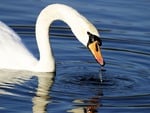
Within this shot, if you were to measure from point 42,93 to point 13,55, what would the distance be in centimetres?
171

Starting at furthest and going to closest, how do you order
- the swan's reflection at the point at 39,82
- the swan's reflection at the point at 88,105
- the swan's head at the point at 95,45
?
the swan's head at the point at 95,45
the swan's reflection at the point at 39,82
the swan's reflection at the point at 88,105

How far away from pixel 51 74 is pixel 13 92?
1.62m

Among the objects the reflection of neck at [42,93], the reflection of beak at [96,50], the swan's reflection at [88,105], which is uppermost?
the reflection of beak at [96,50]

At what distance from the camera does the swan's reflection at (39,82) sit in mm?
11547

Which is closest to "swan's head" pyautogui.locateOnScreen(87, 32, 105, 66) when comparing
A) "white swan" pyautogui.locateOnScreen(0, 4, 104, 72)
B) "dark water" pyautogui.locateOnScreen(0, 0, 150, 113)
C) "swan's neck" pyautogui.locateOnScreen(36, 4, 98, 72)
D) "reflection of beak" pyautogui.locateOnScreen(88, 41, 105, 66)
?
"reflection of beak" pyautogui.locateOnScreen(88, 41, 105, 66)

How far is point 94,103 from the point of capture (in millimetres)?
11664

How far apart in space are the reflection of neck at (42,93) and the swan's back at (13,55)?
413mm

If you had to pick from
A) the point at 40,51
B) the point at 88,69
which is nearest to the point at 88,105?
the point at 88,69

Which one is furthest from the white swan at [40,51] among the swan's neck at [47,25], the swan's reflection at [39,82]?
the swan's reflection at [39,82]

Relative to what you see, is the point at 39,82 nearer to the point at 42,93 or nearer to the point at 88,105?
the point at 42,93

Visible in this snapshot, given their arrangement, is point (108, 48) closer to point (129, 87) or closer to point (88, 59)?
point (88, 59)

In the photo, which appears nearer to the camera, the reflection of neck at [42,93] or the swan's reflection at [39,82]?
the reflection of neck at [42,93]

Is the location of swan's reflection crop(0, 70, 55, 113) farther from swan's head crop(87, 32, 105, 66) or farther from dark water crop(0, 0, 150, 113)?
swan's head crop(87, 32, 105, 66)

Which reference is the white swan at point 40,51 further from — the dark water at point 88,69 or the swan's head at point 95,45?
the swan's head at point 95,45
